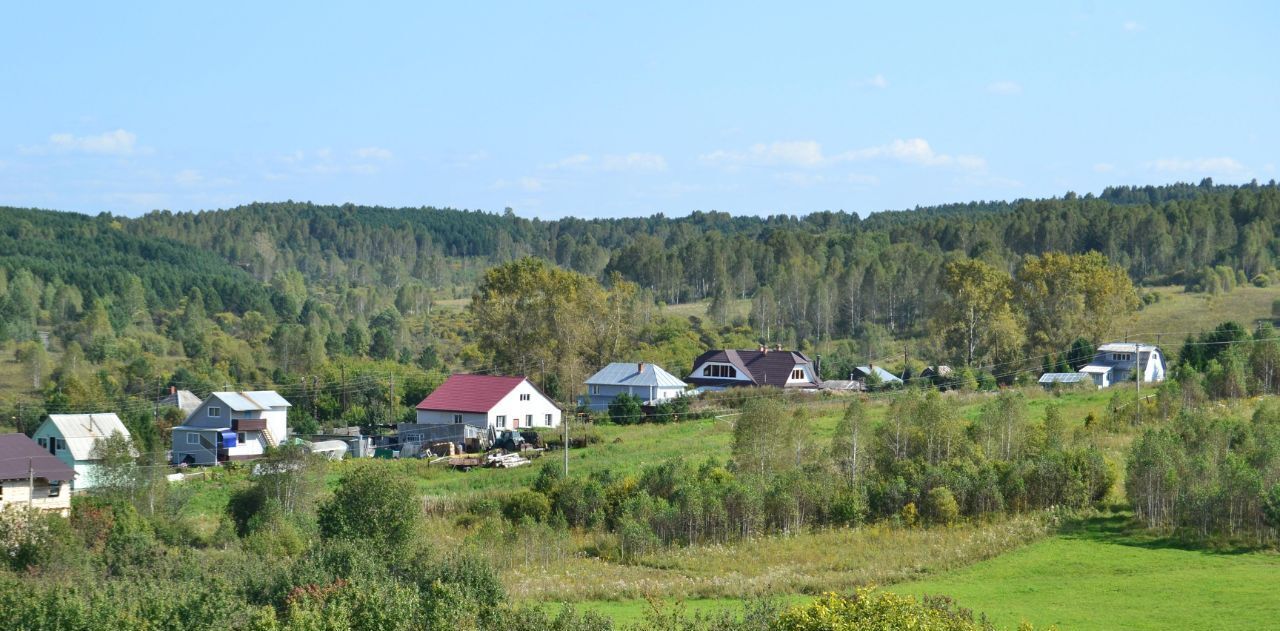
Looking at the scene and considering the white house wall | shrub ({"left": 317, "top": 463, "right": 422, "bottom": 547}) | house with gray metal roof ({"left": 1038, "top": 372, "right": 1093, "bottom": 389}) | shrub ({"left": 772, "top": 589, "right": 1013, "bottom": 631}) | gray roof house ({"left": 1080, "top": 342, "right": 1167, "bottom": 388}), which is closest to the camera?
shrub ({"left": 772, "top": 589, "right": 1013, "bottom": 631})

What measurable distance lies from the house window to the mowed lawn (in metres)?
33.2

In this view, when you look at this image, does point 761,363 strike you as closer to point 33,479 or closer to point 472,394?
point 472,394

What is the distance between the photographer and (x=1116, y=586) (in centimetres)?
2758

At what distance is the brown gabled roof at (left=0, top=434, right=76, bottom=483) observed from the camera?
38.3m

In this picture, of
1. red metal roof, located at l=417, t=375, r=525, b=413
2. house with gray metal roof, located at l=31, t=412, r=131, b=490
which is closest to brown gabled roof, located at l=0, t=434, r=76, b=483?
house with gray metal roof, located at l=31, t=412, r=131, b=490

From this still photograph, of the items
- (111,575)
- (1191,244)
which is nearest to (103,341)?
(111,575)

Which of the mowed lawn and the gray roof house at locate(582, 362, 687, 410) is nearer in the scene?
the mowed lawn

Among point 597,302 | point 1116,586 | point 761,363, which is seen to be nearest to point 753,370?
point 761,363

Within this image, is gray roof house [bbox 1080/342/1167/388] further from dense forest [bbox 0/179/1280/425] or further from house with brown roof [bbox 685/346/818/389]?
house with brown roof [bbox 685/346/818/389]

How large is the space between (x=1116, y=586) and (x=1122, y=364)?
41.1 metres

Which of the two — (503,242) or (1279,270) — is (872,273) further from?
(503,242)

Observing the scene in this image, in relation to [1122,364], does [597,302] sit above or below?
above

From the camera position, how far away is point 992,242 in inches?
4284

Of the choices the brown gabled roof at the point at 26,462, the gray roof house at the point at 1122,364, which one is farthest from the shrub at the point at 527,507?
the gray roof house at the point at 1122,364
